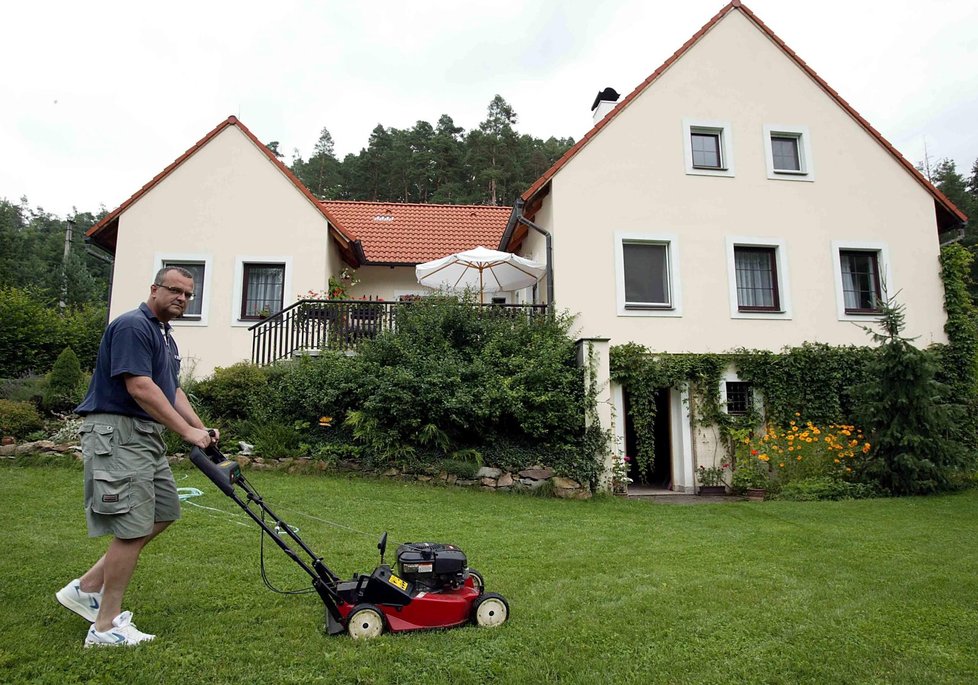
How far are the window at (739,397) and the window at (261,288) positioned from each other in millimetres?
9170

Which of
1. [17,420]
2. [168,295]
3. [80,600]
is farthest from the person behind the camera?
[17,420]

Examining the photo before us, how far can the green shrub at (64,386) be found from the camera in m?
10.8

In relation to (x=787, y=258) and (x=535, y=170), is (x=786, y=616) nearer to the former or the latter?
(x=787, y=258)

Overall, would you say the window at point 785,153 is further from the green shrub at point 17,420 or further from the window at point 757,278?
the green shrub at point 17,420

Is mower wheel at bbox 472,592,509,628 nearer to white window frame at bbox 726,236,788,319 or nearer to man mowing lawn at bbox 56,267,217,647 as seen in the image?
man mowing lawn at bbox 56,267,217,647

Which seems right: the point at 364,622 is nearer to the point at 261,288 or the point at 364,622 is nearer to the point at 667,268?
the point at 667,268

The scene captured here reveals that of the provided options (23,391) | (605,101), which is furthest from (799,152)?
(23,391)

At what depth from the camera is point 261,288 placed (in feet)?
43.2

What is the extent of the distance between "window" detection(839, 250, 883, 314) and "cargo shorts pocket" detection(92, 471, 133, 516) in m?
12.7

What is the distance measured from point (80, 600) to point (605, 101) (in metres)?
14.6

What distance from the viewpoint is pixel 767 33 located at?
1274 cm

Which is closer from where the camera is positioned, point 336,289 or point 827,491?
point 827,491

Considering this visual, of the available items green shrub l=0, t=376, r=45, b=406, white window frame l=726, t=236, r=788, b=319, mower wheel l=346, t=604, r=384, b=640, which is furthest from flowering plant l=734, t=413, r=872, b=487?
green shrub l=0, t=376, r=45, b=406

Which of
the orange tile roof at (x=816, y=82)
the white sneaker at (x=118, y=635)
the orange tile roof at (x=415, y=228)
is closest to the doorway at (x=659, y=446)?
the orange tile roof at (x=816, y=82)
